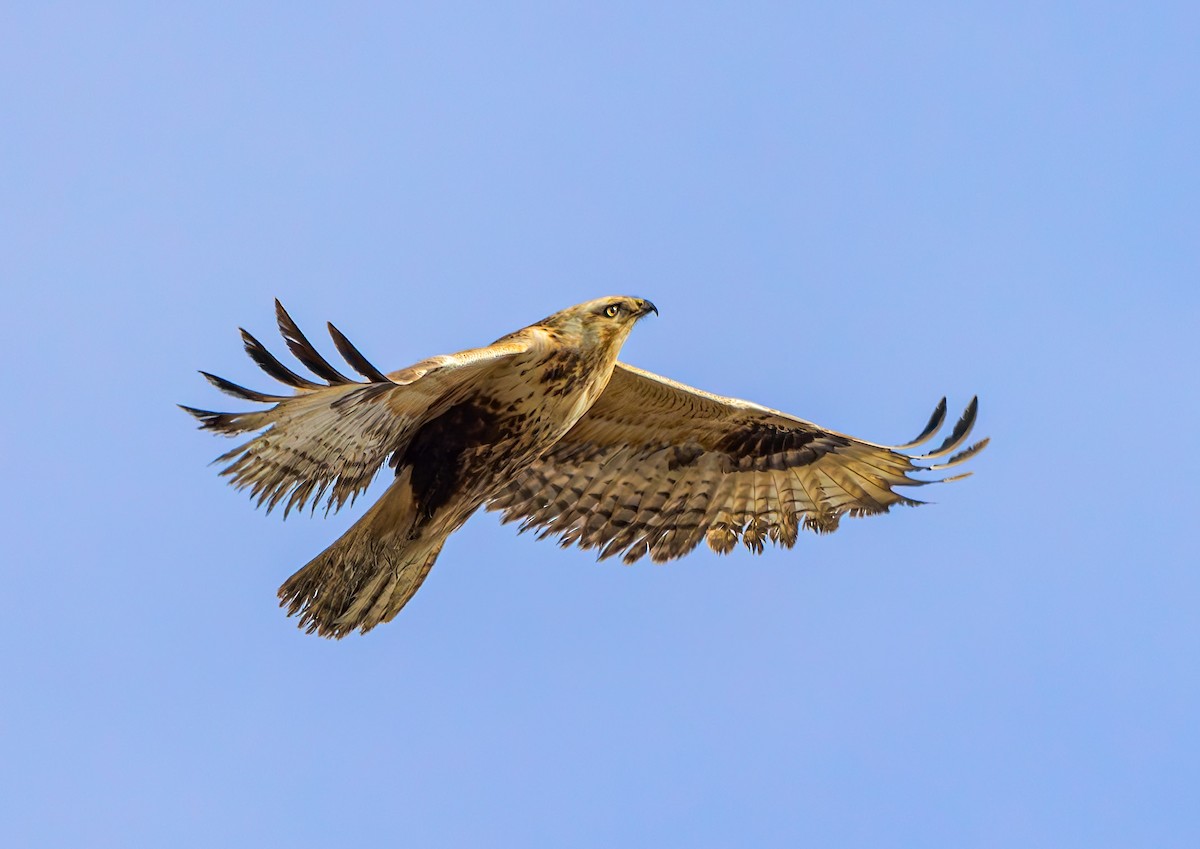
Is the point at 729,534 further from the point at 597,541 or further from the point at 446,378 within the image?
the point at 446,378

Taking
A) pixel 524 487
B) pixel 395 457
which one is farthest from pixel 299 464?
pixel 524 487

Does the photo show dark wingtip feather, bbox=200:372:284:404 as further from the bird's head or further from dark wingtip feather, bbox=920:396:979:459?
dark wingtip feather, bbox=920:396:979:459

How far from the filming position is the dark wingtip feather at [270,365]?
786cm

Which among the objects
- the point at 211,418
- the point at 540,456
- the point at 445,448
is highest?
the point at 540,456

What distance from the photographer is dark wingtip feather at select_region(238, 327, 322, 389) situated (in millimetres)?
7855

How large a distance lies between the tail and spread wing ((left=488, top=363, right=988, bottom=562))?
5.39 feet

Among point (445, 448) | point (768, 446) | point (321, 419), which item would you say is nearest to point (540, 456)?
point (445, 448)

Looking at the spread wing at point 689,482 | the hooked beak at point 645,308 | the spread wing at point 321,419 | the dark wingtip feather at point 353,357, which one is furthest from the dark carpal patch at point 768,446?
the dark wingtip feather at point 353,357

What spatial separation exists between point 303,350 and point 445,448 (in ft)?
Result: 7.22

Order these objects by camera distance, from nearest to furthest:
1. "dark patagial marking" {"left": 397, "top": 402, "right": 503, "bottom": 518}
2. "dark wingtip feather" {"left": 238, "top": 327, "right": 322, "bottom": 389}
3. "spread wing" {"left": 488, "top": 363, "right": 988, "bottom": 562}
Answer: "dark wingtip feather" {"left": 238, "top": 327, "right": 322, "bottom": 389}
"dark patagial marking" {"left": 397, "top": 402, "right": 503, "bottom": 518}
"spread wing" {"left": 488, "top": 363, "right": 988, "bottom": 562}

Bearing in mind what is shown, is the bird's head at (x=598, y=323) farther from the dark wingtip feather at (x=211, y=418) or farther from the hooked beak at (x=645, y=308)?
the dark wingtip feather at (x=211, y=418)

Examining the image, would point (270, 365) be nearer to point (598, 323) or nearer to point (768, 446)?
point (598, 323)

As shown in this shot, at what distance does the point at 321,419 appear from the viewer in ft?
27.9

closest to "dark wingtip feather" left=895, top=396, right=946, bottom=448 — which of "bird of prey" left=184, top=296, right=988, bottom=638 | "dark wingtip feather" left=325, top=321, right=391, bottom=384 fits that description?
"bird of prey" left=184, top=296, right=988, bottom=638
